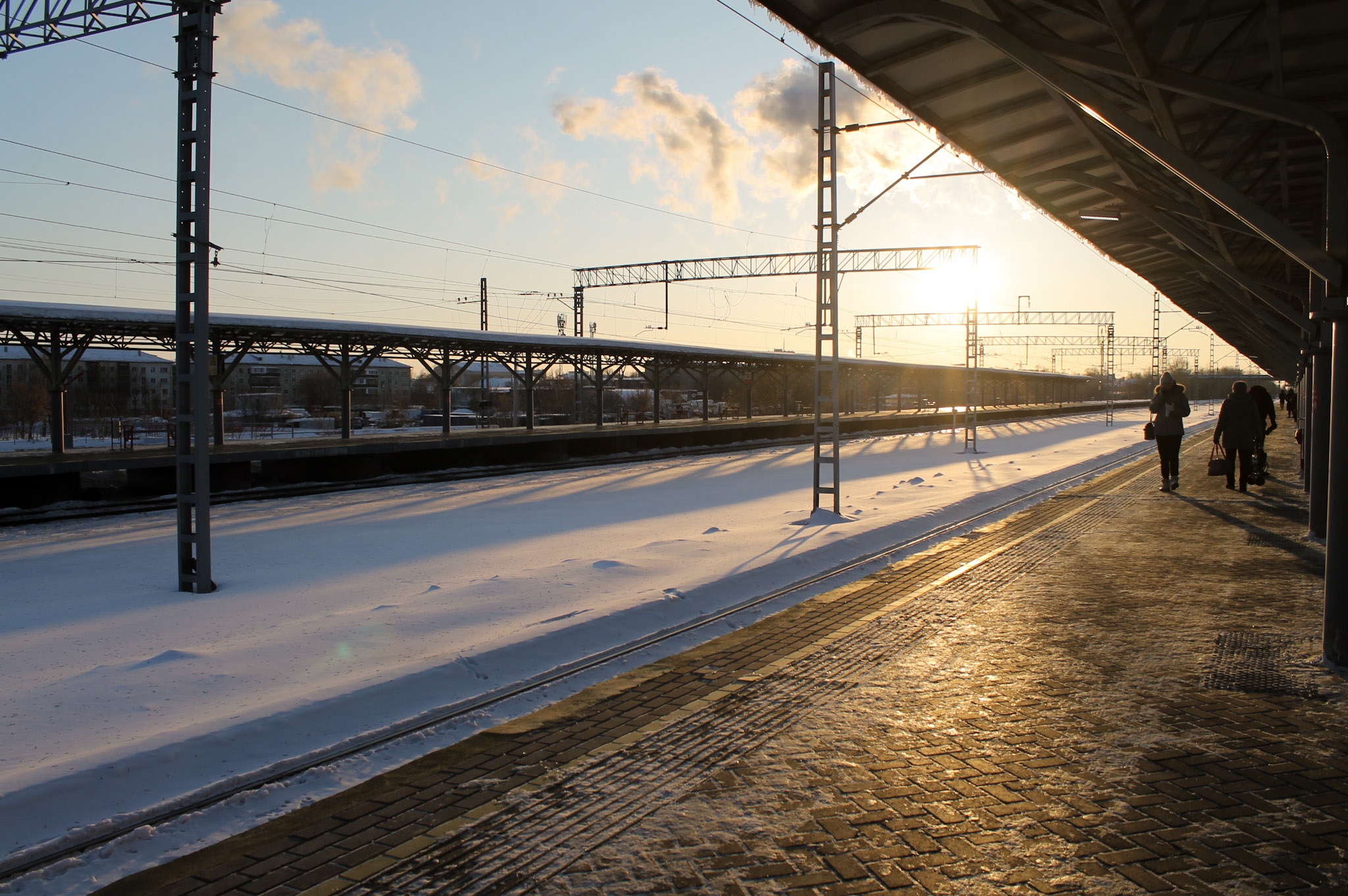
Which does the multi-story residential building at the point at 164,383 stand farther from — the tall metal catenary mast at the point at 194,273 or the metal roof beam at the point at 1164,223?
the metal roof beam at the point at 1164,223

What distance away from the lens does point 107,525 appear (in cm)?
1552

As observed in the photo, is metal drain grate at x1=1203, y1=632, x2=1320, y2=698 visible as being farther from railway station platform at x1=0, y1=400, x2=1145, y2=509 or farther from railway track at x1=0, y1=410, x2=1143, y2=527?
railway station platform at x1=0, y1=400, x2=1145, y2=509

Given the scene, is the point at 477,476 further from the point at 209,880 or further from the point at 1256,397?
the point at 209,880

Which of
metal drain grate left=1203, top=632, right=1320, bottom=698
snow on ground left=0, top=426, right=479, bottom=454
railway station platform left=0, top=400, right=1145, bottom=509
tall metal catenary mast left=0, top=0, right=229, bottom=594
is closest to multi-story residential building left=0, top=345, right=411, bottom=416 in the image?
snow on ground left=0, top=426, right=479, bottom=454

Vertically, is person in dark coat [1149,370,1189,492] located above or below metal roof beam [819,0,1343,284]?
below

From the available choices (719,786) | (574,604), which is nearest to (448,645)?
(574,604)

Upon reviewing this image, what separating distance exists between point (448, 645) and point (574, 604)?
1.50m

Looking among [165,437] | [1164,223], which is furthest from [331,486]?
[165,437]

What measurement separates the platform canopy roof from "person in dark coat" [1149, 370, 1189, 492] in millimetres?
2846

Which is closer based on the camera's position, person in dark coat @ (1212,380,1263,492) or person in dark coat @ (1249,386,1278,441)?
person in dark coat @ (1212,380,1263,492)

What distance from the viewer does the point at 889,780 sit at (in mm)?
3982

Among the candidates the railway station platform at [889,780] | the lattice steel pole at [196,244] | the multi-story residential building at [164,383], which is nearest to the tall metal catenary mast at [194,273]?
the lattice steel pole at [196,244]

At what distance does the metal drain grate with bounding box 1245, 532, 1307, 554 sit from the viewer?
992cm

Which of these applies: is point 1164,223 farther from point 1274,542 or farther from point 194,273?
point 194,273
